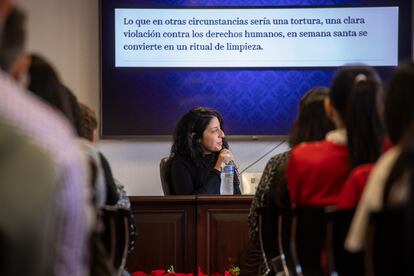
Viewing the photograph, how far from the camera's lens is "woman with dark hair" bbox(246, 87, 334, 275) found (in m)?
2.58

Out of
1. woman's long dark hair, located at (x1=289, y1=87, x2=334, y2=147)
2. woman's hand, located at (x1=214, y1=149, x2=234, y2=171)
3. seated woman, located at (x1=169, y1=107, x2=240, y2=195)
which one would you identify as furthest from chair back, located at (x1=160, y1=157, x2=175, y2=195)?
woman's long dark hair, located at (x1=289, y1=87, x2=334, y2=147)

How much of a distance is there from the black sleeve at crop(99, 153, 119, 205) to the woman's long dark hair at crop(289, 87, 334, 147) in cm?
68

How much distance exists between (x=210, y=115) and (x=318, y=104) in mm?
2161

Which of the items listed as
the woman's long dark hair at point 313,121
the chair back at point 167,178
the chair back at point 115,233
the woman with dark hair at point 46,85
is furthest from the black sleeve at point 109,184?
the chair back at point 167,178

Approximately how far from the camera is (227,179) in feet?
15.0

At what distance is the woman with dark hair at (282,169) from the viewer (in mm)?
2578

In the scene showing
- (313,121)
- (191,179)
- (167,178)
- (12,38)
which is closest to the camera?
(12,38)

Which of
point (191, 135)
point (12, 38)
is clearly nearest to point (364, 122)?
point (12, 38)

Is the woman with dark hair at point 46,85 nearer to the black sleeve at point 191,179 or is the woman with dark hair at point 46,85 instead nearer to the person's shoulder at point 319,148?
the person's shoulder at point 319,148

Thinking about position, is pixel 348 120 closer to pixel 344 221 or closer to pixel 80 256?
pixel 344 221

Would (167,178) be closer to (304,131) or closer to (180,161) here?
(180,161)

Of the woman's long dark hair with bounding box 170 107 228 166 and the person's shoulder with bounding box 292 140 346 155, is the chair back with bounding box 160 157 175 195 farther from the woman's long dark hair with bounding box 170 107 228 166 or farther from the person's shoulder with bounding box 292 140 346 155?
the person's shoulder with bounding box 292 140 346 155

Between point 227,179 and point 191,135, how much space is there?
1.16ft

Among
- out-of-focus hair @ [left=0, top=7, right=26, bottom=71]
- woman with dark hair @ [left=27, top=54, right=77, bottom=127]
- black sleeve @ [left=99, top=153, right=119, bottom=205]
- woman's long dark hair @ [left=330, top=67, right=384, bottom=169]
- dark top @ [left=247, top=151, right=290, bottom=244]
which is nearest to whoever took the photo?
out-of-focus hair @ [left=0, top=7, right=26, bottom=71]
